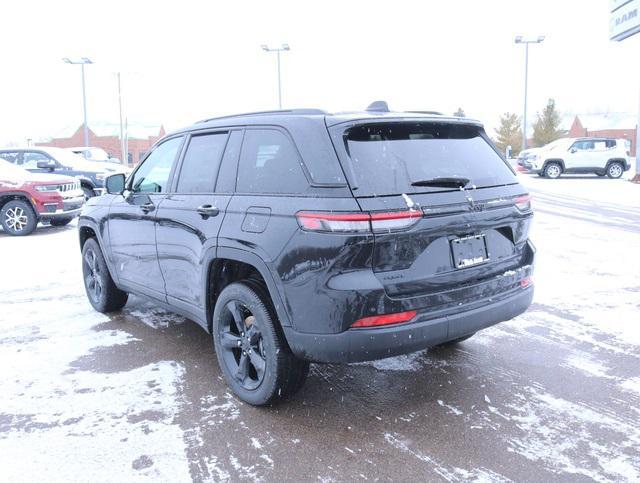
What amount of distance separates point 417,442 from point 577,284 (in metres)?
4.15

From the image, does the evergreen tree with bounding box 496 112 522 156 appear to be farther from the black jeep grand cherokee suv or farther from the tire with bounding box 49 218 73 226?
the black jeep grand cherokee suv

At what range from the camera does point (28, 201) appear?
462 inches

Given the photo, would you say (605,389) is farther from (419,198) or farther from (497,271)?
(419,198)

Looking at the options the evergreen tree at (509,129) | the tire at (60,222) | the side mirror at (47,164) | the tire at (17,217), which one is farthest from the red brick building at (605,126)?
the tire at (17,217)

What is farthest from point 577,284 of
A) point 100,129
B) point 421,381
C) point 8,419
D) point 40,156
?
point 100,129

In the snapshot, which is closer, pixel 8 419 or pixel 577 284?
pixel 8 419

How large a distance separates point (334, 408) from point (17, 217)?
33.4 feet

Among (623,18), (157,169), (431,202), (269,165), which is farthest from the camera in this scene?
(623,18)

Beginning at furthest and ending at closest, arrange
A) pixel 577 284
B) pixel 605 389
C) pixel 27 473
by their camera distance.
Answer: pixel 577 284 → pixel 605 389 → pixel 27 473

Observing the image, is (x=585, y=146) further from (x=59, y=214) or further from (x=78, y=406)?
(x=78, y=406)

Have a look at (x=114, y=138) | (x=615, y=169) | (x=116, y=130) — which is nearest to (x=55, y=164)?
(x=615, y=169)

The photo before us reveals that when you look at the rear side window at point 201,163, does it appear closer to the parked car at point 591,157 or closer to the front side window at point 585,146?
the parked car at point 591,157

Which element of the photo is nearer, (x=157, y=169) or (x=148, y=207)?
(x=148, y=207)

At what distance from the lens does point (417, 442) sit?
316 centimetres
